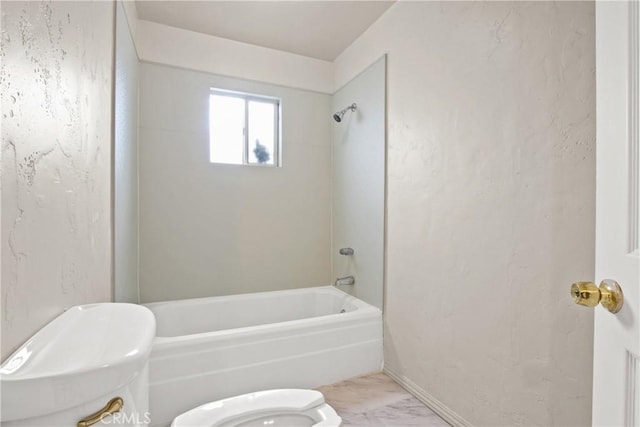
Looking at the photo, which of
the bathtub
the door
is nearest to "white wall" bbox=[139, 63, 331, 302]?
the bathtub

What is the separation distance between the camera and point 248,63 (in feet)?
8.64

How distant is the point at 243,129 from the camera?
9.02 feet

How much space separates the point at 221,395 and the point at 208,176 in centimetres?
164

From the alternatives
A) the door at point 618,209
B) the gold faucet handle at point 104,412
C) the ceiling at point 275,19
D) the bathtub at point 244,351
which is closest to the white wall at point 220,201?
the bathtub at point 244,351

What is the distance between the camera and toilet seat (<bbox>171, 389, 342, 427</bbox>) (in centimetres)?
122

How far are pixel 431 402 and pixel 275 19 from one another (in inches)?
110

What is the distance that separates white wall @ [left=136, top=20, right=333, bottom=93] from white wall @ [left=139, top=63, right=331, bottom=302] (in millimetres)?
72

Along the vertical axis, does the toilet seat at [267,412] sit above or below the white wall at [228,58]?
below

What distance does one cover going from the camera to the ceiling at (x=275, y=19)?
2109 mm

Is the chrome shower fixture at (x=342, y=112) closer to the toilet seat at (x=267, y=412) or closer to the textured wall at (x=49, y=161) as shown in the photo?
the textured wall at (x=49, y=161)

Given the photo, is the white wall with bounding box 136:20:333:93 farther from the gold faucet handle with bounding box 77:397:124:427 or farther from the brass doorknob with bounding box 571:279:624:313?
the brass doorknob with bounding box 571:279:624:313

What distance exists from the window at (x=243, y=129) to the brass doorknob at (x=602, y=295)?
2.46 m

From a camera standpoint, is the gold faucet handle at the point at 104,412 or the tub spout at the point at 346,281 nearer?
the gold faucet handle at the point at 104,412

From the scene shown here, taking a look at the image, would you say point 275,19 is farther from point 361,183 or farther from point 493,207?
point 493,207
